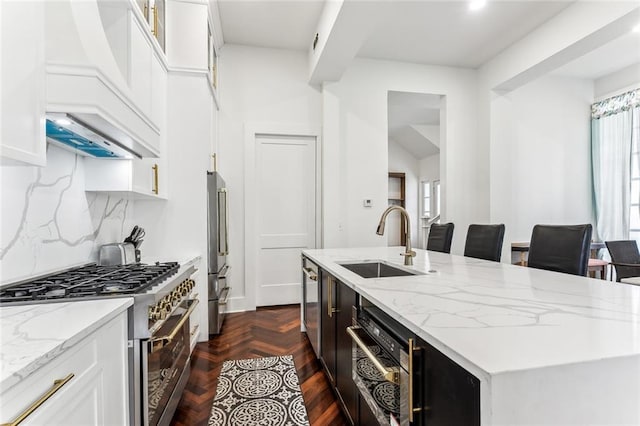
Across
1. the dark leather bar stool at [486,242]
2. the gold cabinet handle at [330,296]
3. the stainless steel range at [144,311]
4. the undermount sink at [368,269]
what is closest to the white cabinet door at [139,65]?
the stainless steel range at [144,311]

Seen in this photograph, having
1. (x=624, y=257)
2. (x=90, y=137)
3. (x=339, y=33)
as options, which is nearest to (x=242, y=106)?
(x=339, y=33)

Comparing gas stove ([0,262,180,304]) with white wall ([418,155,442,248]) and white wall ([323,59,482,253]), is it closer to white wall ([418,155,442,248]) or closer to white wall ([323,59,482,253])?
white wall ([323,59,482,253])

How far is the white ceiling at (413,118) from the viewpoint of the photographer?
15.0 ft

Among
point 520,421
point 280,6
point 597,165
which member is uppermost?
point 280,6

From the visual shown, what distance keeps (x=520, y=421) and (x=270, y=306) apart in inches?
135

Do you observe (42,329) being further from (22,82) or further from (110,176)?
(110,176)

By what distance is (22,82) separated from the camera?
0.94 m

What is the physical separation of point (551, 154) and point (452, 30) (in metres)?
2.51

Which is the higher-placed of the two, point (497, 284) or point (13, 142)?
point (13, 142)

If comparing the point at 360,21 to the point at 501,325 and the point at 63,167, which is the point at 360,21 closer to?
the point at 63,167

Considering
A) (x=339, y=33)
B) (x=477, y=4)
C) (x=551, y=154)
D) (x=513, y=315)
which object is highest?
(x=477, y=4)

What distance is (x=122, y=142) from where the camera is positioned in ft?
4.91

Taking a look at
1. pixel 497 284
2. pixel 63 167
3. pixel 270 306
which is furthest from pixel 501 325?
pixel 270 306

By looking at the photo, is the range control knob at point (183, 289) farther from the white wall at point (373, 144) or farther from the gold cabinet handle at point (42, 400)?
the white wall at point (373, 144)
